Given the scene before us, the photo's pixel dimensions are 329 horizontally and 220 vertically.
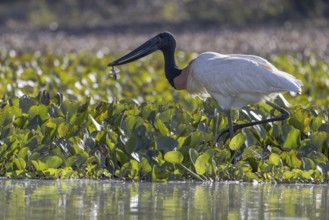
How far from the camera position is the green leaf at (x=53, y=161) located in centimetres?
826

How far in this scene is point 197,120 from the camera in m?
9.45

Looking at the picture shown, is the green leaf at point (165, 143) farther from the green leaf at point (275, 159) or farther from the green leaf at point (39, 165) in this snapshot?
the green leaf at point (39, 165)

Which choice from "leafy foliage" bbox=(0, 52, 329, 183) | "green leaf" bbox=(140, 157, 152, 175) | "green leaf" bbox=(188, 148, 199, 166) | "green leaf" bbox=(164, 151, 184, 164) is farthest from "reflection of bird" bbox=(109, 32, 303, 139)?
"green leaf" bbox=(140, 157, 152, 175)

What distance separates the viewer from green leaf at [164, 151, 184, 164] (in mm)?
8219

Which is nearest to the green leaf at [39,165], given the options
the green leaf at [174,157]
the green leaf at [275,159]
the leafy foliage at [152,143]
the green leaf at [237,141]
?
the leafy foliage at [152,143]

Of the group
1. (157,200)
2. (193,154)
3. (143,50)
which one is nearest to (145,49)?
(143,50)

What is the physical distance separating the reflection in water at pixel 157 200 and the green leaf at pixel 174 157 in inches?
6.8

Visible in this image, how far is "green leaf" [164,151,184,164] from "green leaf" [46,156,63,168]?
0.76 meters

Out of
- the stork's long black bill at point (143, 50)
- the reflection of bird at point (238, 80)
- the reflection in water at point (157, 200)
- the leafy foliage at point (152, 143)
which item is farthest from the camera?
the stork's long black bill at point (143, 50)

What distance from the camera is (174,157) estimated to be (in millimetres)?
8258

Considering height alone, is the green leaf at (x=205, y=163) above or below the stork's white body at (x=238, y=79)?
below

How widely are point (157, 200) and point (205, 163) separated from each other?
41.9 inches

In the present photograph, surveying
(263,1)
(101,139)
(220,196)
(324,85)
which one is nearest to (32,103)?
(101,139)

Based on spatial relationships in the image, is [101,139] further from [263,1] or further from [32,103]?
[263,1]
